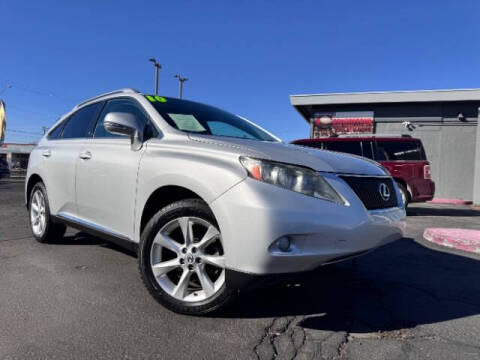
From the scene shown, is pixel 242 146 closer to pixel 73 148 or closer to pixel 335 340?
pixel 335 340

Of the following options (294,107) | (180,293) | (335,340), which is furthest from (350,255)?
(294,107)

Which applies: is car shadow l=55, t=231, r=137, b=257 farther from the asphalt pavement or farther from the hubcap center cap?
the hubcap center cap

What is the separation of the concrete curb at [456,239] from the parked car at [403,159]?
3422 millimetres

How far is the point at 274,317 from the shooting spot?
2412 mm

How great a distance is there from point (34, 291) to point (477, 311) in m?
3.26

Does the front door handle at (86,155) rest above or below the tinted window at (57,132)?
below

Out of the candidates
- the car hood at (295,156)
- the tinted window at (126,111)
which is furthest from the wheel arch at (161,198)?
the tinted window at (126,111)

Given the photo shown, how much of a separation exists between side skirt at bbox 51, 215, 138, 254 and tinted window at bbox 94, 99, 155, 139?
2.69 feet

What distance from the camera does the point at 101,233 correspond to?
3125 mm

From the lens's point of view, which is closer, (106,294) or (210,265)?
(210,265)

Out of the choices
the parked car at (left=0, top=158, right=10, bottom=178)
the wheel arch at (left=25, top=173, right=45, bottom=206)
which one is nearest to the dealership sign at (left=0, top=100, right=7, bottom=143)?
the parked car at (left=0, top=158, right=10, bottom=178)

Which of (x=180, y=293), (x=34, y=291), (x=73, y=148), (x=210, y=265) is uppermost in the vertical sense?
(x=73, y=148)

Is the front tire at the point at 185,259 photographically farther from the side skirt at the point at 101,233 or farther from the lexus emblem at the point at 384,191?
the lexus emblem at the point at 384,191

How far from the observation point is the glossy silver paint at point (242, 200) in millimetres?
2027
